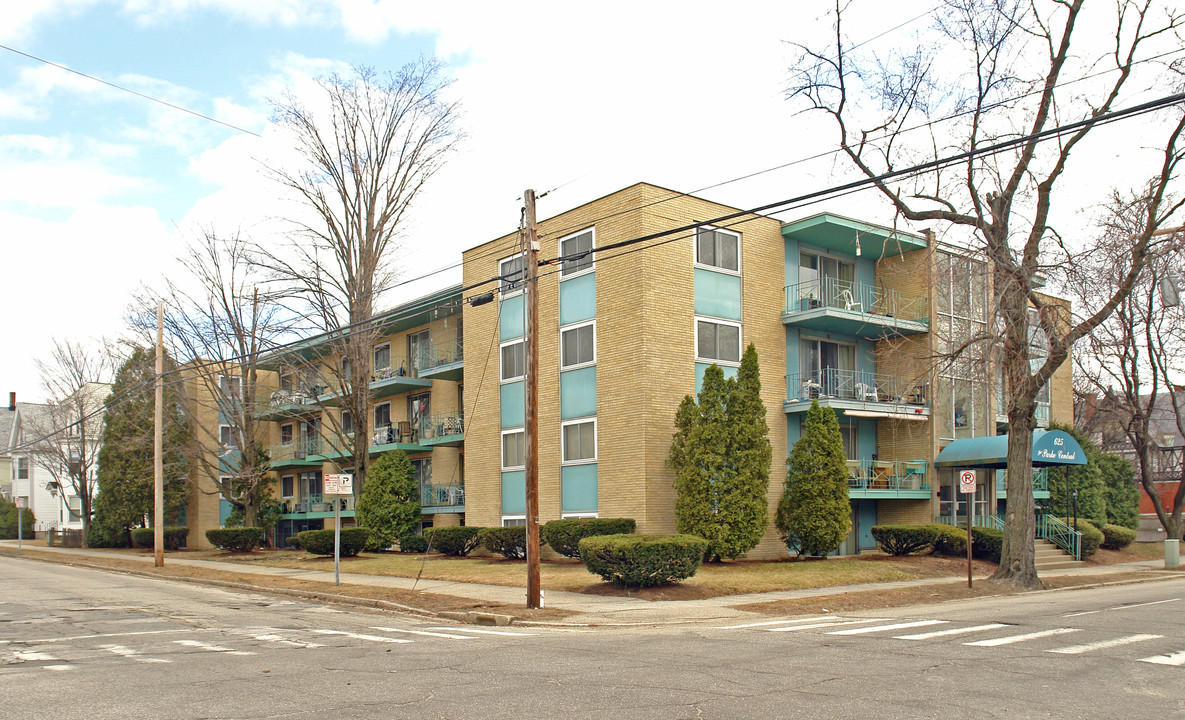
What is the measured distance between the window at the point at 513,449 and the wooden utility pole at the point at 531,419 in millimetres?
12737

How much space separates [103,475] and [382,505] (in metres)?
22.4

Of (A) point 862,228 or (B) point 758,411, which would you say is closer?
(B) point 758,411

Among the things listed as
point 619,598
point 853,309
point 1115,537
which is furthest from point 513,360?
point 1115,537

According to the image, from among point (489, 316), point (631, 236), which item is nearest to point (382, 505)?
point (489, 316)

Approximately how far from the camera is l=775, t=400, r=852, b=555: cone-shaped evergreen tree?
1000 inches

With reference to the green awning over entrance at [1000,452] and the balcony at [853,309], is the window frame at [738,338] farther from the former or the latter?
the green awning over entrance at [1000,452]

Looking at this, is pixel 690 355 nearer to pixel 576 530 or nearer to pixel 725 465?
pixel 725 465

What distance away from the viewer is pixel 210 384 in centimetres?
4075

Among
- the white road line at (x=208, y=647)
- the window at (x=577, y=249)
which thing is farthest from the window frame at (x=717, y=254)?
the white road line at (x=208, y=647)

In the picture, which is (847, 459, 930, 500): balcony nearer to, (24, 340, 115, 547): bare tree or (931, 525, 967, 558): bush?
(931, 525, 967, 558): bush

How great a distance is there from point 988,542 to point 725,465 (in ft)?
28.8

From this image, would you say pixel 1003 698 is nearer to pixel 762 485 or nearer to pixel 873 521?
pixel 762 485

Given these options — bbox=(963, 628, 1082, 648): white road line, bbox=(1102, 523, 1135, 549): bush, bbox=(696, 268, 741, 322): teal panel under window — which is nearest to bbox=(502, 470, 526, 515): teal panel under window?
bbox=(696, 268, 741, 322): teal panel under window

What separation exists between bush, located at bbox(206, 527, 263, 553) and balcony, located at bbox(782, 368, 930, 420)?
72.0 feet
